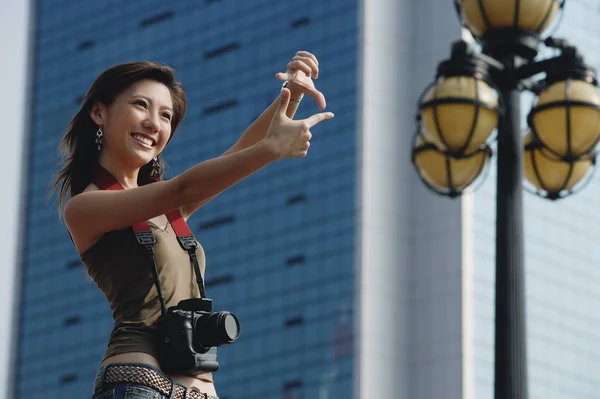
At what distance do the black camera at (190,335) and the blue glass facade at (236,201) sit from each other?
64911mm

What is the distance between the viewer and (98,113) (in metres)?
5.57

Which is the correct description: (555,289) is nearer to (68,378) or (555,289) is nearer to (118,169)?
(68,378)

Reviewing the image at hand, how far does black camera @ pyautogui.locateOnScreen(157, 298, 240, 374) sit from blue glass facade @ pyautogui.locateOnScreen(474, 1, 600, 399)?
64129 millimetres

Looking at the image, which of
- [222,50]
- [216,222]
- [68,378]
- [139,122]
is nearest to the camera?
[139,122]

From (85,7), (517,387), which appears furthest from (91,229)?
(85,7)

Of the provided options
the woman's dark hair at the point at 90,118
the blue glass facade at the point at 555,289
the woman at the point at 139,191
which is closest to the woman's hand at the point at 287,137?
the woman at the point at 139,191

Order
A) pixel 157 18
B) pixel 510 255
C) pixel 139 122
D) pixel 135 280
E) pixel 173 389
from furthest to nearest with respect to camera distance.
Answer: pixel 157 18, pixel 510 255, pixel 139 122, pixel 135 280, pixel 173 389

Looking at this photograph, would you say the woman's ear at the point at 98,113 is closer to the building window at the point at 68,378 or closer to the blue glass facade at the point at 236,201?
the blue glass facade at the point at 236,201

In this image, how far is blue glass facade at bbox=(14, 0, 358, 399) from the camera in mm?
73000

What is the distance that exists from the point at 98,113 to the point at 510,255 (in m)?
4.55

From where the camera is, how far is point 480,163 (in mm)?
10422

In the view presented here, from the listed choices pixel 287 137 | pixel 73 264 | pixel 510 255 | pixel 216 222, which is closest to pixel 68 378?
pixel 73 264

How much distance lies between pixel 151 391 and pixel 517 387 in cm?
439

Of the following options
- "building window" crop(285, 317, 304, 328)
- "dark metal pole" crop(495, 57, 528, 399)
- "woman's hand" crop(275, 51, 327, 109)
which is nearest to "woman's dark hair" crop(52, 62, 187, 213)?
"woman's hand" crop(275, 51, 327, 109)
